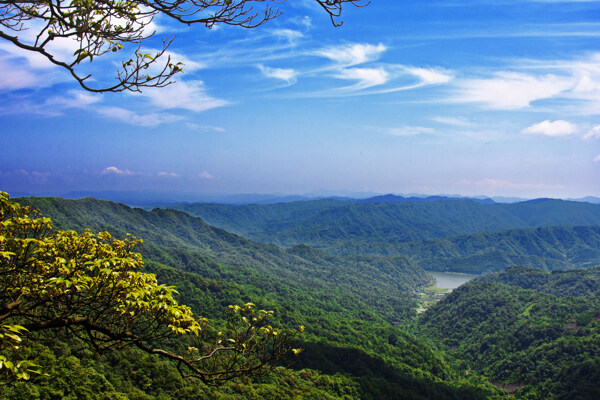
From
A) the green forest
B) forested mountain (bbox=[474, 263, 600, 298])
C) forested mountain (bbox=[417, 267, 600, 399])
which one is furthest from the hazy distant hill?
forested mountain (bbox=[474, 263, 600, 298])

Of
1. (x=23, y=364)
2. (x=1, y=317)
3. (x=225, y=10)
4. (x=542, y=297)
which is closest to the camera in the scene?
(x=23, y=364)

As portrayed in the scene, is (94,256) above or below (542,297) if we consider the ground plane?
above

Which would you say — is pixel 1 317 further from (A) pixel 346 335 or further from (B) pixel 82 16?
(A) pixel 346 335

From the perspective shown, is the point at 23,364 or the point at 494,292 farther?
the point at 494,292

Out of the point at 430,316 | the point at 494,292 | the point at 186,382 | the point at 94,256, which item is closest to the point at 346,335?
the point at 186,382

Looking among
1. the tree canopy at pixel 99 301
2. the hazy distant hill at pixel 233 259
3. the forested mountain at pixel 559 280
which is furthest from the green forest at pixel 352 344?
the hazy distant hill at pixel 233 259

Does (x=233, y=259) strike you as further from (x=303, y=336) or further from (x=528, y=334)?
(x=528, y=334)

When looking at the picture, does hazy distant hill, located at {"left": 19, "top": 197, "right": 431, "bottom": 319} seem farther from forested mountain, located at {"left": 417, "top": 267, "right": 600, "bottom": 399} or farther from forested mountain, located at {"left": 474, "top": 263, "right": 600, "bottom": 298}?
forested mountain, located at {"left": 474, "top": 263, "right": 600, "bottom": 298}
